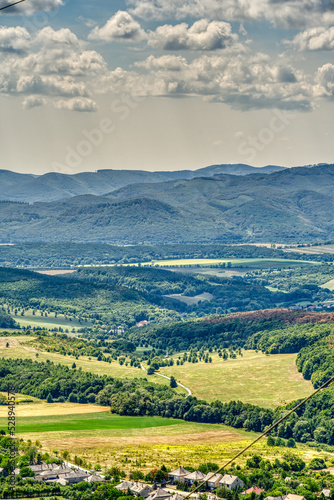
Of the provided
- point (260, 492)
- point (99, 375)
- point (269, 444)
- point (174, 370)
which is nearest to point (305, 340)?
point (174, 370)

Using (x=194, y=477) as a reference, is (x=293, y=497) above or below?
above

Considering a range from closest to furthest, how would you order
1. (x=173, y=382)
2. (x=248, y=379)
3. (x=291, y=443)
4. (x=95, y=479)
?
1. (x=95, y=479)
2. (x=291, y=443)
3. (x=173, y=382)
4. (x=248, y=379)

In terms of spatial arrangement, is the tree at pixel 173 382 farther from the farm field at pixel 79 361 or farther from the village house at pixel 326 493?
the village house at pixel 326 493

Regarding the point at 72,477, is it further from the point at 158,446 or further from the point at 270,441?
the point at 270,441

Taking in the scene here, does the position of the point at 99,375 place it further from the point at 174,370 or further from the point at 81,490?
the point at 81,490

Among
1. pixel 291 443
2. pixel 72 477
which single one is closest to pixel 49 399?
pixel 291 443

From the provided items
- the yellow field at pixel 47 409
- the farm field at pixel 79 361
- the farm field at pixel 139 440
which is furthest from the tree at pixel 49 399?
the farm field at pixel 79 361
